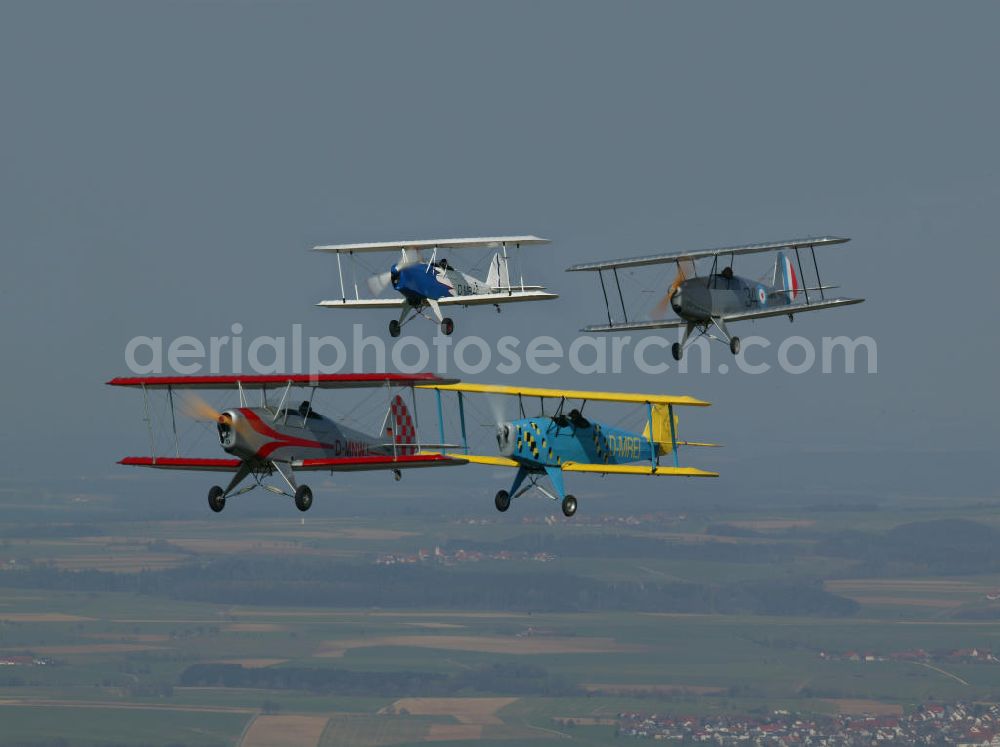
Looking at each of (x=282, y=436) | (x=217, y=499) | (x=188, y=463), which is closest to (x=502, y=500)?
(x=282, y=436)

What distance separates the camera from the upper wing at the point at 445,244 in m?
51.2

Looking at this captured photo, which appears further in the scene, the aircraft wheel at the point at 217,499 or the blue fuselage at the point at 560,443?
the blue fuselage at the point at 560,443

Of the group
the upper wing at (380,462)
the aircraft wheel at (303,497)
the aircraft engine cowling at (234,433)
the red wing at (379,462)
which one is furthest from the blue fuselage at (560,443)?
the aircraft engine cowling at (234,433)

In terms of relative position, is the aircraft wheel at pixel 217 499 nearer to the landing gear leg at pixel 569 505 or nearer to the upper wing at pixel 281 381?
the upper wing at pixel 281 381

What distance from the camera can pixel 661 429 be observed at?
192 ft

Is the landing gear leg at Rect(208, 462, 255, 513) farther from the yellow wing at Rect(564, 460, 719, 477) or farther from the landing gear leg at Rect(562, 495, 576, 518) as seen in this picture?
the landing gear leg at Rect(562, 495, 576, 518)

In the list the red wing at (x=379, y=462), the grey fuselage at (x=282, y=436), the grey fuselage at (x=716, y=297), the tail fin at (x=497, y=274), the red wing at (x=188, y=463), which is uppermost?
the tail fin at (x=497, y=274)

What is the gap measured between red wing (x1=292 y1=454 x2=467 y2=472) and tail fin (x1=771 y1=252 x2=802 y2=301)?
17.7 metres

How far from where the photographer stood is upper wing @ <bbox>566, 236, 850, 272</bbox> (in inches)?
1780

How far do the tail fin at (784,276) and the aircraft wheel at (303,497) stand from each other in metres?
19.9

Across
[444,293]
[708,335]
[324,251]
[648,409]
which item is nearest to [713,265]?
[708,335]

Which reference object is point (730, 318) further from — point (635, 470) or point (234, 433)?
point (234, 433)

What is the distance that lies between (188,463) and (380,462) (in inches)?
215

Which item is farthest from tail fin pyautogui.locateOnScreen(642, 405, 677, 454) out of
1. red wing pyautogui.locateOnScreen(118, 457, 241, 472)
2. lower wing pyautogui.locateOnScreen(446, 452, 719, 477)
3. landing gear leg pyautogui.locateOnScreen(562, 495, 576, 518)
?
red wing pyautogui.locateOnScreen(118, 457, 241, 472)
